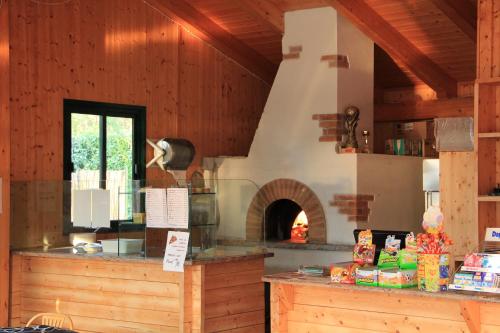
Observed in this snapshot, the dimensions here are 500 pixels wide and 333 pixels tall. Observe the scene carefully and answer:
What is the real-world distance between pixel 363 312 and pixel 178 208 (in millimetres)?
1943

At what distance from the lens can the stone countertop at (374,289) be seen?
14.9ft

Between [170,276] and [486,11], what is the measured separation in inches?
127

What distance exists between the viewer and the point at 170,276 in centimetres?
659

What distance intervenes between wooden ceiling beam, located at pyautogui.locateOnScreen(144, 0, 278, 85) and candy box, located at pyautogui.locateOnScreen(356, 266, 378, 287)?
16.8ft

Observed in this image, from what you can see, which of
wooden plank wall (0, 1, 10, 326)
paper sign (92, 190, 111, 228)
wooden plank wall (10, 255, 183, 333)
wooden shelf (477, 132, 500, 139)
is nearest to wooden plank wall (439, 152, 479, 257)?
wooden shelf (477, 132, 500, 139)

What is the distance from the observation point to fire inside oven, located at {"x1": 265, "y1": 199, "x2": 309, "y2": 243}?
377 inches

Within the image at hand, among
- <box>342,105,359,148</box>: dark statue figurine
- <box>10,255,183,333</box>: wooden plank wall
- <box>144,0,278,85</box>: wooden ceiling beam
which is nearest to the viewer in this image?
<box>10,255,183,333</box>: wooden plank wall

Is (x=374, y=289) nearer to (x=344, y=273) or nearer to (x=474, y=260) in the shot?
(x=344, y=273)

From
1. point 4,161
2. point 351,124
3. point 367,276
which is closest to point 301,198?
point 351,124

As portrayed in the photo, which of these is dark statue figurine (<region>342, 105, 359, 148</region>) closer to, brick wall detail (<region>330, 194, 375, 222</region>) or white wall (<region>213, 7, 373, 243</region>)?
white wall (<region>213, 7, 373, 243</region>)

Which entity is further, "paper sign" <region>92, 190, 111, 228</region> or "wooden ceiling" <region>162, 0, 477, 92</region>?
"wooden ceiling" <region>162, 0, 477, 92</region>

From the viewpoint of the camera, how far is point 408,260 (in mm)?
4922

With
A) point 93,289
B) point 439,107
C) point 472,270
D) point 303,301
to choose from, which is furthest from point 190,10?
point 472,270

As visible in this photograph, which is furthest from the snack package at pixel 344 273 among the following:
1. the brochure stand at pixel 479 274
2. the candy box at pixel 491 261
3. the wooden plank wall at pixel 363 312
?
the candy box at pixel 491 261
